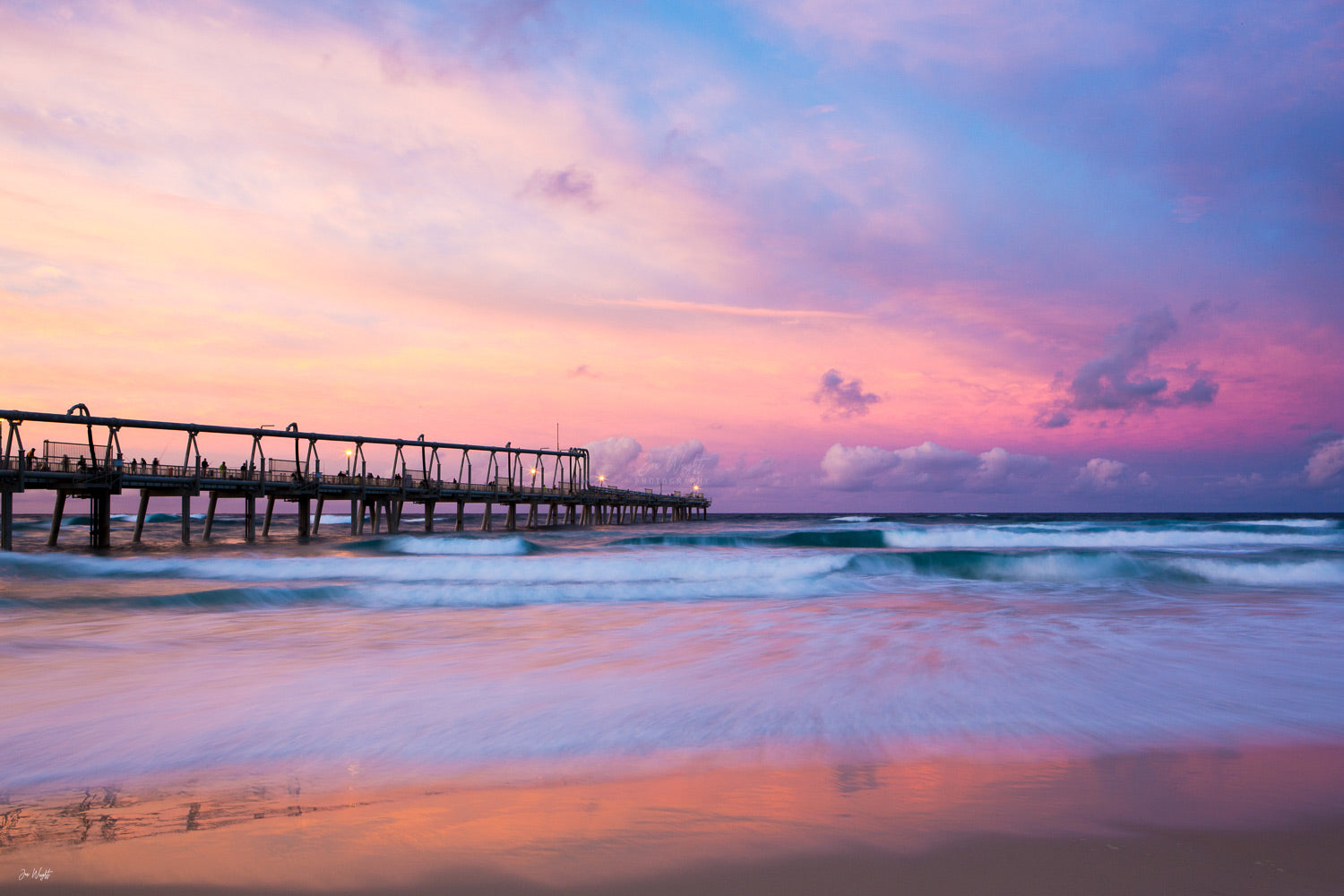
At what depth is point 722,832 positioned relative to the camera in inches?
173

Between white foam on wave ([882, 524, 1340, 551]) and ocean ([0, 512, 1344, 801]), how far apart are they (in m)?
27.1

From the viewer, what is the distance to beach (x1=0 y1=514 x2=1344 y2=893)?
398cm

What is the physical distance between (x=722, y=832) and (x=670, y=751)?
1879 mm

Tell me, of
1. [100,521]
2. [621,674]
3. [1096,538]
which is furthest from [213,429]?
[1096,538]

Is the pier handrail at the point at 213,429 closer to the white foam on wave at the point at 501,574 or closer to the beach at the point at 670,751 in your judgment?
the white foam on wave at the point at 501,574

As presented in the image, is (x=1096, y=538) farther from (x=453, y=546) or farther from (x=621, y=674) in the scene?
(x=621, y=674)

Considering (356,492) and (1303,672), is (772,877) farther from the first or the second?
(356,492)

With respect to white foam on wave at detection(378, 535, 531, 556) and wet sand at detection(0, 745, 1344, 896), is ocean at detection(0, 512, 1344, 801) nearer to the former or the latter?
wet sand at detection(0, 745, 1344, 896)

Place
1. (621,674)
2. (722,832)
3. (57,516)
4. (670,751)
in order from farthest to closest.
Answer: (57,516), (621,674), (670,751), (722,832)

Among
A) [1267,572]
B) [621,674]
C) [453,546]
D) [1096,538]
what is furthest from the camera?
[1096,538]

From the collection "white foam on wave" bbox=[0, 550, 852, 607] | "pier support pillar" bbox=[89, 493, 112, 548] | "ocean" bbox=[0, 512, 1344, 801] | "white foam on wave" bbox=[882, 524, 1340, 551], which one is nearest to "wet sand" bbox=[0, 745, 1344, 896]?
"ocean" bbox=[0, 512, 1344, 801]

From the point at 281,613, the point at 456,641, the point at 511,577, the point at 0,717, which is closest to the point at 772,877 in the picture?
the point at 0,717

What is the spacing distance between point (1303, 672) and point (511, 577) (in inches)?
730

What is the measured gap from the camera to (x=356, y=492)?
145 ft
